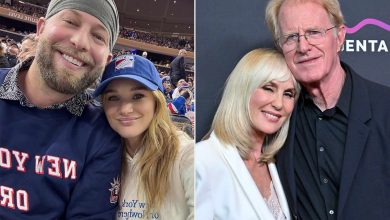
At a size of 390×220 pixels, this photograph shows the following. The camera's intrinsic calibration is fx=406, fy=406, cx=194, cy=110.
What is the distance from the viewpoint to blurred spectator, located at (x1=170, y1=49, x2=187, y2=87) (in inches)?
43.1

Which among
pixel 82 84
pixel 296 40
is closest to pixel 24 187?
pixel 82 84

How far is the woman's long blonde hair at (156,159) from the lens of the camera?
3.40ft

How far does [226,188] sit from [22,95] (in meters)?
0.58

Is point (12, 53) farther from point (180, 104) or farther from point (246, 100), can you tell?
point (246, 100)

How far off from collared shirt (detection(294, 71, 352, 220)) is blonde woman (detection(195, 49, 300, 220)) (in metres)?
0.06

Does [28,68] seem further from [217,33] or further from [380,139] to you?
[380,139]

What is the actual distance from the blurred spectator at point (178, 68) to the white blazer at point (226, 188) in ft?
0.64

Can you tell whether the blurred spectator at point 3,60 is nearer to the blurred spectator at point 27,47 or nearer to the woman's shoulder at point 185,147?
the blurred spectator at point 27,47

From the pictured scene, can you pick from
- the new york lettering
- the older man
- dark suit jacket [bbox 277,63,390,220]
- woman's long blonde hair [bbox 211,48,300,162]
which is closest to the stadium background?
woman's long blonde hair [bbox 211,48,300,162]

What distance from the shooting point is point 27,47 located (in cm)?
103

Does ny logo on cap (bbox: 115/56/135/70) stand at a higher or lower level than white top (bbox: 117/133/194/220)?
higher

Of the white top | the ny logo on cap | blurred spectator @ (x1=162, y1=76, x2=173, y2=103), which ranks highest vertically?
the ny logo on cap

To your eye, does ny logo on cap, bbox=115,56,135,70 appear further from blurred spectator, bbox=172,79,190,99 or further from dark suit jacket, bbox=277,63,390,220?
dark suit jacket, bbox=277,63,390,220

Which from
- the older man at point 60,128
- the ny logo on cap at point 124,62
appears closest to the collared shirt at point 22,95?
the older man at point 60,128
